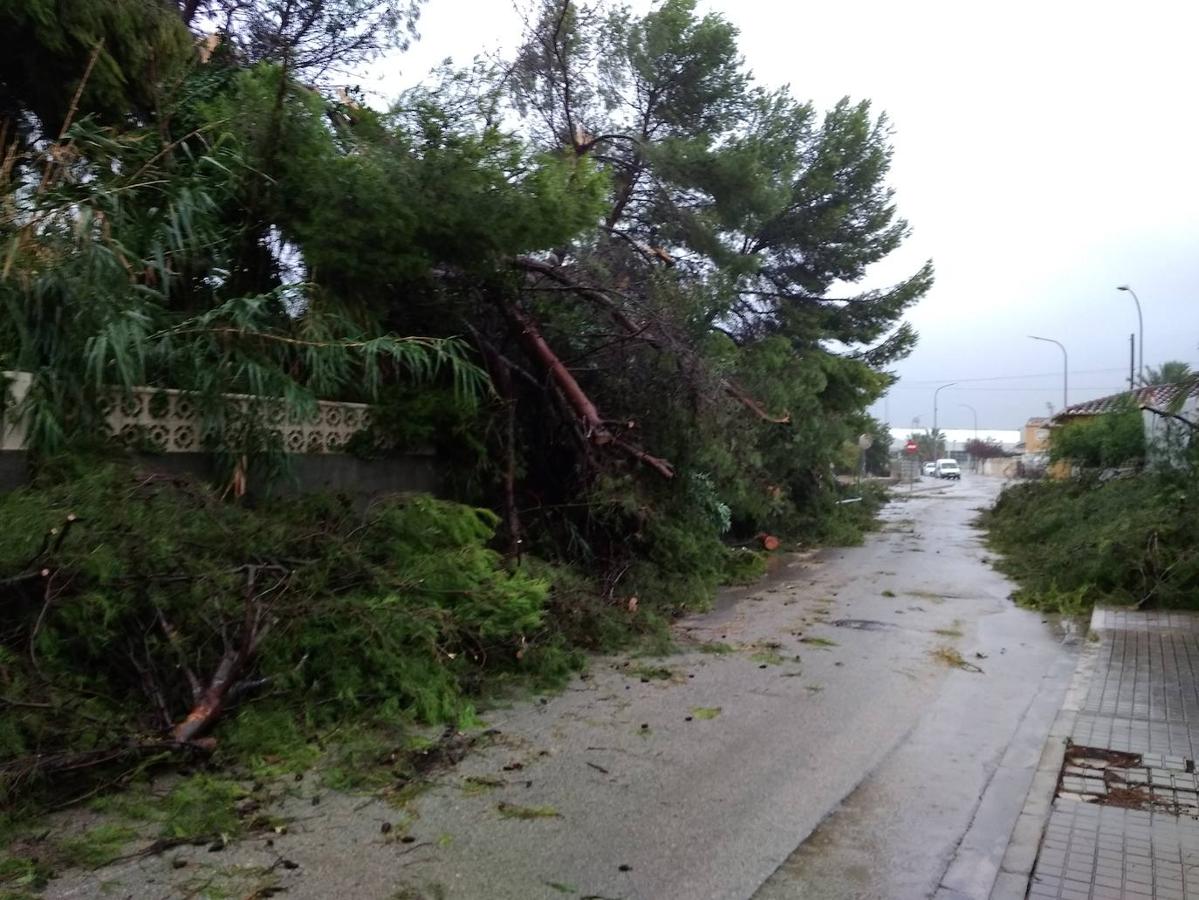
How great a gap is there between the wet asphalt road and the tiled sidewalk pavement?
293 mm

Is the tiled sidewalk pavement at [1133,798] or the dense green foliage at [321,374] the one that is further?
the dense green foliage at [321,374]

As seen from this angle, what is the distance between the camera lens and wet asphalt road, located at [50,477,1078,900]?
465cm

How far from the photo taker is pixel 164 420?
8250 millimetres

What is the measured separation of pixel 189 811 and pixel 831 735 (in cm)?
414

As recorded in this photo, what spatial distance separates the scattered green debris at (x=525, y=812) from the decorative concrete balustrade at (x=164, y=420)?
423cm

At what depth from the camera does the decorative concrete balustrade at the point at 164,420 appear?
700 cm

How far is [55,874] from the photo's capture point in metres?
4.38

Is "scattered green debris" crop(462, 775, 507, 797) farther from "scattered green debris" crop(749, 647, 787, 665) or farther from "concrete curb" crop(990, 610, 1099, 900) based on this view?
"scattered green debris" crop(749, 647, 787, 665)

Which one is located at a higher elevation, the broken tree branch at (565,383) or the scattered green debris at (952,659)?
the broken tree branch at (565,383)

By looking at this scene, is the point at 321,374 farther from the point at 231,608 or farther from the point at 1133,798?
the point at 1133,798

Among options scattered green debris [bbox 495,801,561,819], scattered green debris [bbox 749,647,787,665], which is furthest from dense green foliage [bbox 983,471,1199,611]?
scattered green debris [bbox 495,801,561,819]

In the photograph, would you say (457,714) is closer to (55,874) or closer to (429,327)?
(55,874)

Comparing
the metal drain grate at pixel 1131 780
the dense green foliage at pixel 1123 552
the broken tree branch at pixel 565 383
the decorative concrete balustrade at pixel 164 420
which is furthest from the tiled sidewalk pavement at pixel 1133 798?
the decorative concrete balustrade at pixel 164 420

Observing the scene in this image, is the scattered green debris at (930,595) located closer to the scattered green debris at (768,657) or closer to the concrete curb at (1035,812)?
the scattered green debris at (768,657)
